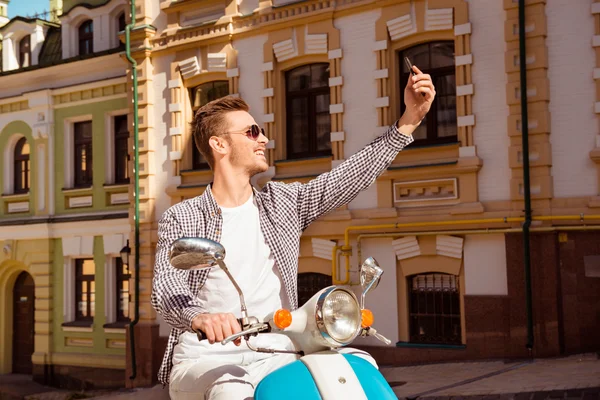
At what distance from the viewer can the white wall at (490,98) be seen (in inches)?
472

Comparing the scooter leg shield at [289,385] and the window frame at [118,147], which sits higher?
the window frame at [118,147]

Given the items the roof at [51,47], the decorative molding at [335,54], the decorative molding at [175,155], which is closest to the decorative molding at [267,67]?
the decorative molding at [335,54]

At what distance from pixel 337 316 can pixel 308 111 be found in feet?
38.0

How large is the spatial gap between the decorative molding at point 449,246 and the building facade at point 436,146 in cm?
2

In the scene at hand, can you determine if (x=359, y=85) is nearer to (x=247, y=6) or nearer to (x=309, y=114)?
(x=309, y=114)

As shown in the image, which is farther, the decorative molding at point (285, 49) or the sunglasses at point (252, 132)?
the decorative molding at point (285, 49)

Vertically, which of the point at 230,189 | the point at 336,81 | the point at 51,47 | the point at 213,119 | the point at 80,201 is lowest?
the point at 230,189

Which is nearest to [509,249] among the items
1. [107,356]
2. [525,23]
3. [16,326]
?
[525,23]

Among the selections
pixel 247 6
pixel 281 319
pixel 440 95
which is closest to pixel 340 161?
pixel 440 95

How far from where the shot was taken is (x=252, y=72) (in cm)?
1470

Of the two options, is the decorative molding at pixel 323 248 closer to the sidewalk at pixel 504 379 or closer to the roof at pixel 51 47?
the sidewalk at pixel 504 379

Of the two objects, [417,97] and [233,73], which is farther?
[233,73]

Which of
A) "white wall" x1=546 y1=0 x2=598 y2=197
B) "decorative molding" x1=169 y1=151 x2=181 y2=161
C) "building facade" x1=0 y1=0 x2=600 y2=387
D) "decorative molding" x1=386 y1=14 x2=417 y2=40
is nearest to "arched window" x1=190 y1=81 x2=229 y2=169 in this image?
"building facade" x1=0 y1=0 x2=600 y2=387

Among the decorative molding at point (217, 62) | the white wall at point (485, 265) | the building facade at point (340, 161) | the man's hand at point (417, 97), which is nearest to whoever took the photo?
the man's hand at point (417, 97)
